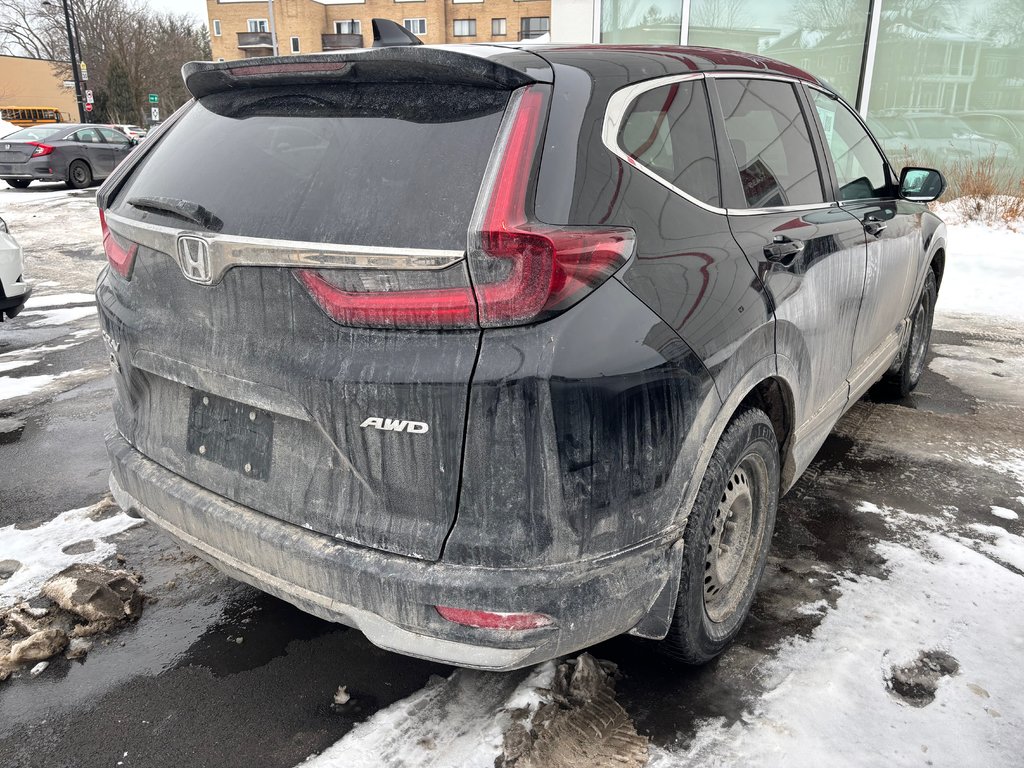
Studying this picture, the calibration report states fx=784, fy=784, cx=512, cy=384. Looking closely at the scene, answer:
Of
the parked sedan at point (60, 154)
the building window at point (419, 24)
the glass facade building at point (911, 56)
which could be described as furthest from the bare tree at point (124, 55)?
the glass facade building at point (911, 56)

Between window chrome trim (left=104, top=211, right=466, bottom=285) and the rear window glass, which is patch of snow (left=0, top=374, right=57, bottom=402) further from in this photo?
the rear window glass

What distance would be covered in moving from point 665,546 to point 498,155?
1.03 metres

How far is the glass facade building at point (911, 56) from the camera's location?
38.8 feet

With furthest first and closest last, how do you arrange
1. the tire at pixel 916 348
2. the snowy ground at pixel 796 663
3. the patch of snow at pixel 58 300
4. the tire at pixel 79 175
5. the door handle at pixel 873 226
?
the tire at pixel 79 175, the patch of snow at pixel 58 300, the tire at pixel 916 348, the door handle at pixel 873 226, the snowy ground at pixel 796 663

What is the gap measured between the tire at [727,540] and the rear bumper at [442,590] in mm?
213

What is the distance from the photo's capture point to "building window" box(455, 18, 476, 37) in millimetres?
58562

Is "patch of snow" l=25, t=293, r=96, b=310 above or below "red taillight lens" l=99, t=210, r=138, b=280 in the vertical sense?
below

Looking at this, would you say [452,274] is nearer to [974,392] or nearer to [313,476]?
[313,476]

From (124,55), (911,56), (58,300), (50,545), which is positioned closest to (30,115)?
(124,55)

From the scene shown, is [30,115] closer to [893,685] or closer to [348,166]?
[348,166]

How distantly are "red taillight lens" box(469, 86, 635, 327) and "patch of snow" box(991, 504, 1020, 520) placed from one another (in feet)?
8.92

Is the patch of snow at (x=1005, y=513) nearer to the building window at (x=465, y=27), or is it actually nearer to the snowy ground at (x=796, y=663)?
the snowy ground at (x=796, y=663)

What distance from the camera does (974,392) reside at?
522cm

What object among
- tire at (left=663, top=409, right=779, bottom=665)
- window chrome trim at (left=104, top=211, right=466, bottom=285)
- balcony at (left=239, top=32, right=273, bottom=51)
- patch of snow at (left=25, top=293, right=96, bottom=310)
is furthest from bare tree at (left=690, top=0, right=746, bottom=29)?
balcony at (left=239, top=32, right=273, bottom=51)
